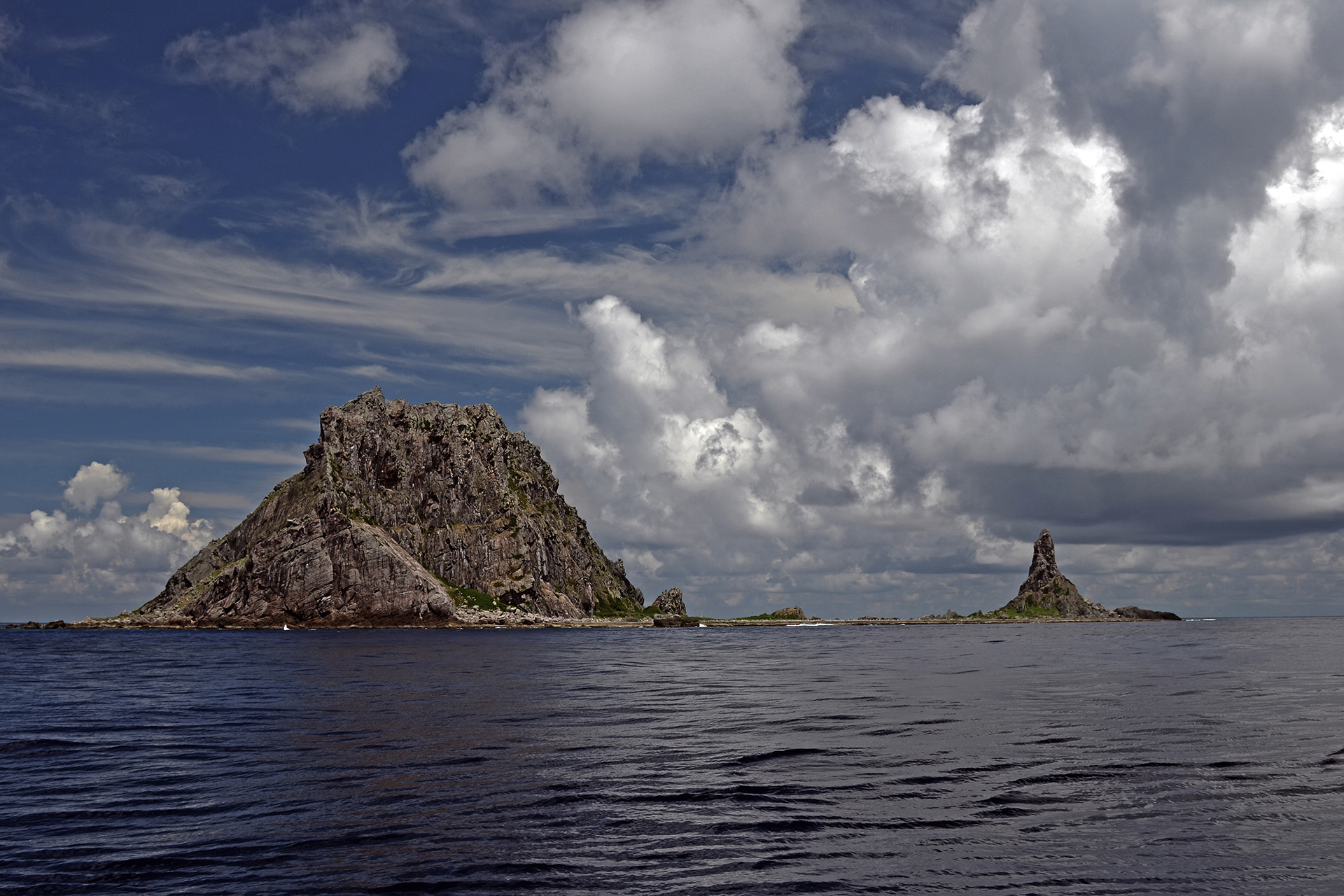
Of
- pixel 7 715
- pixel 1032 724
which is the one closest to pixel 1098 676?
pixel 1032 724

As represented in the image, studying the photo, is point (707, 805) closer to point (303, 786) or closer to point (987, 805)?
point (987, 805)

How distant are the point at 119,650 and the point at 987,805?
6552 inches

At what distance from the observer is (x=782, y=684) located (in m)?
77.8

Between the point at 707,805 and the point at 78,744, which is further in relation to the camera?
the point at 78,744

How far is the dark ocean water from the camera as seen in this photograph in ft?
70.5

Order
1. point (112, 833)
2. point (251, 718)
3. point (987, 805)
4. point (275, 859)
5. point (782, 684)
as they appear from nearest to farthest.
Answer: point (275, 859) < point (112, 833) < point (987, 805) < point (251, 718) < point (782, 684)

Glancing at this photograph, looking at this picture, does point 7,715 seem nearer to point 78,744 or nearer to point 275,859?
point 78,744

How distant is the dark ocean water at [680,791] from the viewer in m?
21.5

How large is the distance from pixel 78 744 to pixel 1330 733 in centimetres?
6079

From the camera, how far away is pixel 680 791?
30641 millimetres

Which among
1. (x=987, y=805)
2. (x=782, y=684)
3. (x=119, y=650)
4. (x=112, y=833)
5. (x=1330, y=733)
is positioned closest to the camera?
(x=112, y=833)

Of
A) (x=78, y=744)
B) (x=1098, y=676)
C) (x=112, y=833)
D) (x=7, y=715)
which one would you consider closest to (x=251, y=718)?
(x=78, y=744)

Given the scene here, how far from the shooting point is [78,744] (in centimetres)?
4256

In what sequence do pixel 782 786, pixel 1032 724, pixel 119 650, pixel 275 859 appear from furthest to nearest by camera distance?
pixel 119 650 → pixel 1032 724 → pixel 782 786 → pixel 275 859
